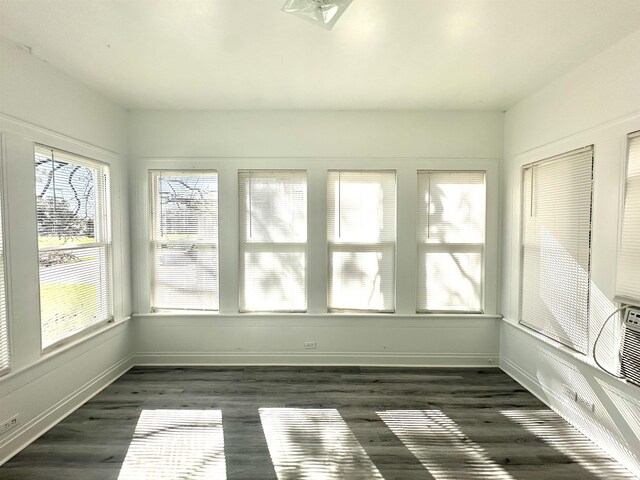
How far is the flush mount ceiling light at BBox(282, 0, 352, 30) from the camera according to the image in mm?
1604

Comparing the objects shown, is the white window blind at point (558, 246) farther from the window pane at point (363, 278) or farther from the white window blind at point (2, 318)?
the white window blind at point (2, 318)

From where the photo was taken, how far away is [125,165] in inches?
127

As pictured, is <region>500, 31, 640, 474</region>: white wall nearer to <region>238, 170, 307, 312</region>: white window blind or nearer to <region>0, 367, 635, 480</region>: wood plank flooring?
<region>0, 367, 635, 480</region>: wood plank flooring

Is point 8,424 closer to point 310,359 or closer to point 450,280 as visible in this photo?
point 310,359

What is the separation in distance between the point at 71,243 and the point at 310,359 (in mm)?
2571

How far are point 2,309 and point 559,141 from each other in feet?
14.4

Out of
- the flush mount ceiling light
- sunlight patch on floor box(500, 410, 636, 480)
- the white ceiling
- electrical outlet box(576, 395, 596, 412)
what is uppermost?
the white ceiling

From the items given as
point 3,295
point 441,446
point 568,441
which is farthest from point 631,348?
point 3,295

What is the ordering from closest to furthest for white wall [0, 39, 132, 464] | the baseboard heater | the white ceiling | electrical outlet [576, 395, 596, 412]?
1. the white ceiling
2. the baseboard heater
3. white wall [0, 39, 132, 464]
4. electrical outlet [576, 395, 596, 412]

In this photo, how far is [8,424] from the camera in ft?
6.64

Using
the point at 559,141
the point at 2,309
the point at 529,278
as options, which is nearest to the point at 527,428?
the point at 529,278

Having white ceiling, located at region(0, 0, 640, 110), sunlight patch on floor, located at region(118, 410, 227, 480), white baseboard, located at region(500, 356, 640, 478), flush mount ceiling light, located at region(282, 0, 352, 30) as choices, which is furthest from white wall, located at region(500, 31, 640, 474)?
sunlight patch on floor, located at region(118, 410, 227, 480)

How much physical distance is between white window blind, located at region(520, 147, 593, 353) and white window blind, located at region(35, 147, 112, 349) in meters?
4.20

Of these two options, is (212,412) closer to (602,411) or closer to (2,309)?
(2,309)
